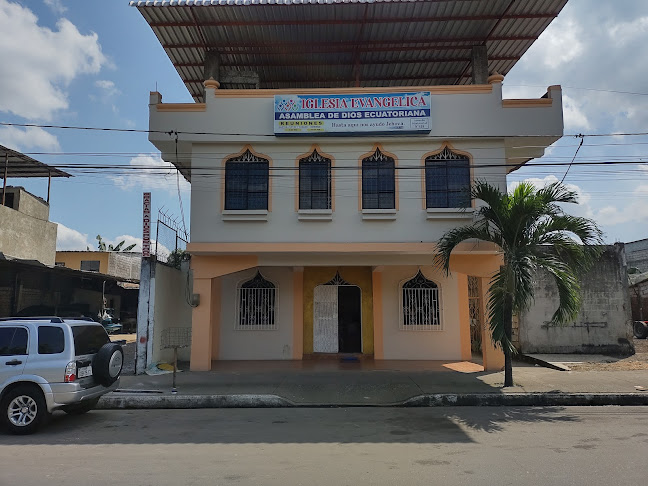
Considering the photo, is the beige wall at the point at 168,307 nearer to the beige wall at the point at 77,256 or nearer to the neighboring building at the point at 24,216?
the neighboring building at the point at 24,216

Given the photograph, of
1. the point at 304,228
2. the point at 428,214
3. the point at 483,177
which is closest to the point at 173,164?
the point at 304,228

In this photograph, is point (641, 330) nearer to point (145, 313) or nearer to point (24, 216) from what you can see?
point (145, 313)

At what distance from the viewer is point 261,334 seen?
15.1 metres

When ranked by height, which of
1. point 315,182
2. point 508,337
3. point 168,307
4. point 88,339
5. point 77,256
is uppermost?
point 77,256

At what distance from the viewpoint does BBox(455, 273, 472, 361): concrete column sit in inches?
588

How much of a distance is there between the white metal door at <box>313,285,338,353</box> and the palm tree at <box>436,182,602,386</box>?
6.15 meters

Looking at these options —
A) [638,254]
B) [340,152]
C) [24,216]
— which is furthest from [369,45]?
[638,254]

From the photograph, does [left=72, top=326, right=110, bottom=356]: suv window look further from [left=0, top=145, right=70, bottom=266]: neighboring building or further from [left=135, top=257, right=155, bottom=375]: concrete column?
[left=0, top=145, right=70, bottom=266]: neighboring building

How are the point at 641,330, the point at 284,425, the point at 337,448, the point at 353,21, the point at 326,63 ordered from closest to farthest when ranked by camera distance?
1. the point at 337,448
2. the point at 284,425
3. the point at 353,21
4. the point at 326,63
5. the point at 641,330

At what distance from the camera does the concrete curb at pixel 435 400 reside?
31.6 ft

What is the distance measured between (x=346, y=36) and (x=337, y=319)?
8673mm

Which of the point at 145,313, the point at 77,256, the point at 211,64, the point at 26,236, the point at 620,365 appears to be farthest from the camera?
the point at 77,256

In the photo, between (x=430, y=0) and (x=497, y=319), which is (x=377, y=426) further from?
(x=430, y=0)

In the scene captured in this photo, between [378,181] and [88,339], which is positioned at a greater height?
[378,181]
